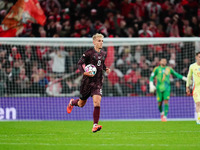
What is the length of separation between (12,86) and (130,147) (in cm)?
1005

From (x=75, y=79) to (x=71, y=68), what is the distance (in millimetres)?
446

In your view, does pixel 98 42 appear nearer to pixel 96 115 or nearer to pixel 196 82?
pixel 96 115

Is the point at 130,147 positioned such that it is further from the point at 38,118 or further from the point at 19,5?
the point at 19,5

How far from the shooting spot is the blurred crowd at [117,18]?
18.8 metres

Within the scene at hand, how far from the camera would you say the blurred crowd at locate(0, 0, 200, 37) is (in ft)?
61.6

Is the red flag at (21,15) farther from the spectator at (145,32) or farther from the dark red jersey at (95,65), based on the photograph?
the dark red jersey at (95,65)

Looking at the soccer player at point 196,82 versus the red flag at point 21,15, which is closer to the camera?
the soccer player at point 196,82

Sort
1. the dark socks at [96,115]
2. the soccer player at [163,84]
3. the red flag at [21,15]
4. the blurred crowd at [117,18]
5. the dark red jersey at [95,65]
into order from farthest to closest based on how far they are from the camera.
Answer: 1. the blurred crowd at [117,18]
2. the red flag at [21,15]
3. the soccer player at [163,84]
4. the dark red jersey at [95,65]
5. the dark socks at [96,115]

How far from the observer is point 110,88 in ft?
54.7

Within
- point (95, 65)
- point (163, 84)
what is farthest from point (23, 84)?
point (95, 65)

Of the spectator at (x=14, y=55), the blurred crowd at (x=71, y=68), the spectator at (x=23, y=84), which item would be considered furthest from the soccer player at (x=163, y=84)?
the spectator at (x=14, y=55)

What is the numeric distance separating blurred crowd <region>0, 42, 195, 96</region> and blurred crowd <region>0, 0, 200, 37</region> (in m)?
1.38

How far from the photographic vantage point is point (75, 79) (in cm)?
1664

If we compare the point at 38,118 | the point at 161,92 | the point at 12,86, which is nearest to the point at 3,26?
the point at 12,86
